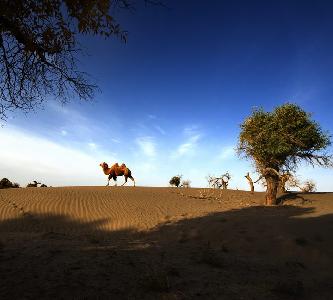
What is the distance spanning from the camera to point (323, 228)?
1255 cm

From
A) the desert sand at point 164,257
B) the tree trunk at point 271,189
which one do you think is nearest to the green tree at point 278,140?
the tree trunk at point 271,189

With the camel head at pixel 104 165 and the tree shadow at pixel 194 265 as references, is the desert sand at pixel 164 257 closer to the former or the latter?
the tree shadow at pixel 194 265

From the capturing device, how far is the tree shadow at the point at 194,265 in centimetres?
715

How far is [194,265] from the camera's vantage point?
9.34 meters

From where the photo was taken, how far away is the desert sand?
7262mm

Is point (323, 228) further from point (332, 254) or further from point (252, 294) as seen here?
point (252, 294)

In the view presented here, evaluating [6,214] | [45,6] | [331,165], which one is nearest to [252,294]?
[45,6]

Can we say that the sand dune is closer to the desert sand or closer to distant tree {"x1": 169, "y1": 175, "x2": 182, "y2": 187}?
the desert sand

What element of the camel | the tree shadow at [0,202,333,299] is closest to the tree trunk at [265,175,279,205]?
the tree shadow at [0,202,333,299]

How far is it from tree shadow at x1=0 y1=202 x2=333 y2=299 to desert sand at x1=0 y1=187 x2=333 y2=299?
21mm

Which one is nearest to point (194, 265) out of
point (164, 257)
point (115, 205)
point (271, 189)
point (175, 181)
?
point (164, 257)

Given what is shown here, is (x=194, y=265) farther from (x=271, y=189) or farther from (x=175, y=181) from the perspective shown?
(x=175, y=181)

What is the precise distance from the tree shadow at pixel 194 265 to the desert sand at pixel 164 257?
0.07ft

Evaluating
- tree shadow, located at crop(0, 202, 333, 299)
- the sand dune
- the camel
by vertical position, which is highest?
the camel
